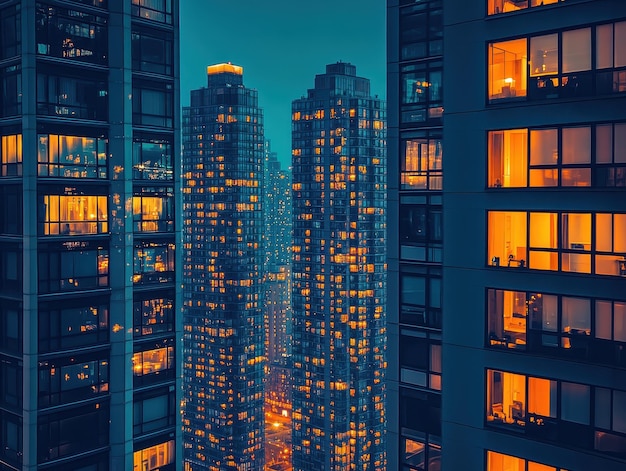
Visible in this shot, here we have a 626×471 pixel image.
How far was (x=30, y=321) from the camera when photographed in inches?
896

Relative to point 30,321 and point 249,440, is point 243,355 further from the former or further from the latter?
point 30,321

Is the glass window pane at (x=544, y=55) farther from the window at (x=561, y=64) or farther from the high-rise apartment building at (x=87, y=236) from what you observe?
the high-rise apartment building at (x=87, y=236)

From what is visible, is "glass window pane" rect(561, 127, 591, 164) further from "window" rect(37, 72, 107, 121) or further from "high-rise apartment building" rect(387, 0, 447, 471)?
"window" rect(37, 72, 107, 121)

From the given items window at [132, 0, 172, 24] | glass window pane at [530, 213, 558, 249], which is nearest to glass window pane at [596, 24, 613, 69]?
glass window pane at [530, 213, 558, 249]

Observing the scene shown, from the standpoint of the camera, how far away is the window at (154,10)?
83.6ft

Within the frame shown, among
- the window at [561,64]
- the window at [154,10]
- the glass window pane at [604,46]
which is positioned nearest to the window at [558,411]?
the window at [561,64]

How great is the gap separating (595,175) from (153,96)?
16.4 m

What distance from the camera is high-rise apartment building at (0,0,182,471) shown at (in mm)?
23078

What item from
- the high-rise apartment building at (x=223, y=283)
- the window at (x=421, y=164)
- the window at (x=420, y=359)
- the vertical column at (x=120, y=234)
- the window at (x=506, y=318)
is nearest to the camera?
the window at (x=506, y=318)

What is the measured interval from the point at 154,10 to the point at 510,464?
19321mm

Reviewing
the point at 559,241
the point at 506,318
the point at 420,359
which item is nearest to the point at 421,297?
the point at 420,359

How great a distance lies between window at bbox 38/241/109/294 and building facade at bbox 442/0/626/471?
42.0 ft

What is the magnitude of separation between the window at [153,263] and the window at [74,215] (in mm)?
1578

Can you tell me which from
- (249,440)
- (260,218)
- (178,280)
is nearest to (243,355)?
(249,440)
